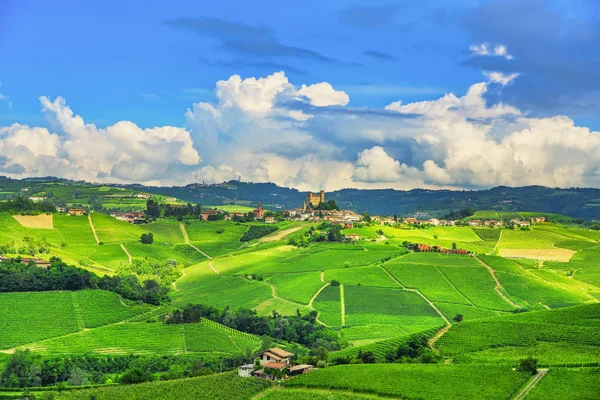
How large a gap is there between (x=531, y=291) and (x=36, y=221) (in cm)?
10789

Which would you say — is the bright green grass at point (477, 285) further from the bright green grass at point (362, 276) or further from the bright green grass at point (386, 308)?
the bright green grass at point (362, 276)

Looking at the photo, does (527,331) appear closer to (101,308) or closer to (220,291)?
(101,308)

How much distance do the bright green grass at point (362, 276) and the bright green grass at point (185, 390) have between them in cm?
5556

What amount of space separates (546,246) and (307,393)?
10922 cm

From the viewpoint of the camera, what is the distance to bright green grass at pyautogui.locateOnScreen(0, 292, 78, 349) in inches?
3469

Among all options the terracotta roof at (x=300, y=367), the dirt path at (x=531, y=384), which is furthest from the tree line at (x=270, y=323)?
the dirt path at (x=531, y=384)

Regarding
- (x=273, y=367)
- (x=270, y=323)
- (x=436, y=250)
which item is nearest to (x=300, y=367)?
(x=273, y=367)

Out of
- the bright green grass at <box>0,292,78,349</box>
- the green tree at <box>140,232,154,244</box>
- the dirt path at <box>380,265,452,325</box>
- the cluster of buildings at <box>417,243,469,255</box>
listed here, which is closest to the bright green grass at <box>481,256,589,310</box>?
the dirt path at <box>380,265,452,325</box>

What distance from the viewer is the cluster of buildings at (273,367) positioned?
6588 centimetres

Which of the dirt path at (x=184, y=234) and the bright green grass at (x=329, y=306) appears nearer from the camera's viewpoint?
the bright green grass at (x=329, y=306)

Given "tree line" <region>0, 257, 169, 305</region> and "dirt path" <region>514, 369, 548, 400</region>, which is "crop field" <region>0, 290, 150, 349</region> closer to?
"tree line" <region>0, 257, 169, 305</region>

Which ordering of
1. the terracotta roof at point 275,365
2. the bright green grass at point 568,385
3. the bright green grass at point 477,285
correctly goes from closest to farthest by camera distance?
the bright green grass at point 568,385 < the terracotta roof at point 275,365 < the bright green grass at point 477,285

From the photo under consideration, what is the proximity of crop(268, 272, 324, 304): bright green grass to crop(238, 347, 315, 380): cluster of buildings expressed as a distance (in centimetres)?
3780

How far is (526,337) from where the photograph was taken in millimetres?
73062
